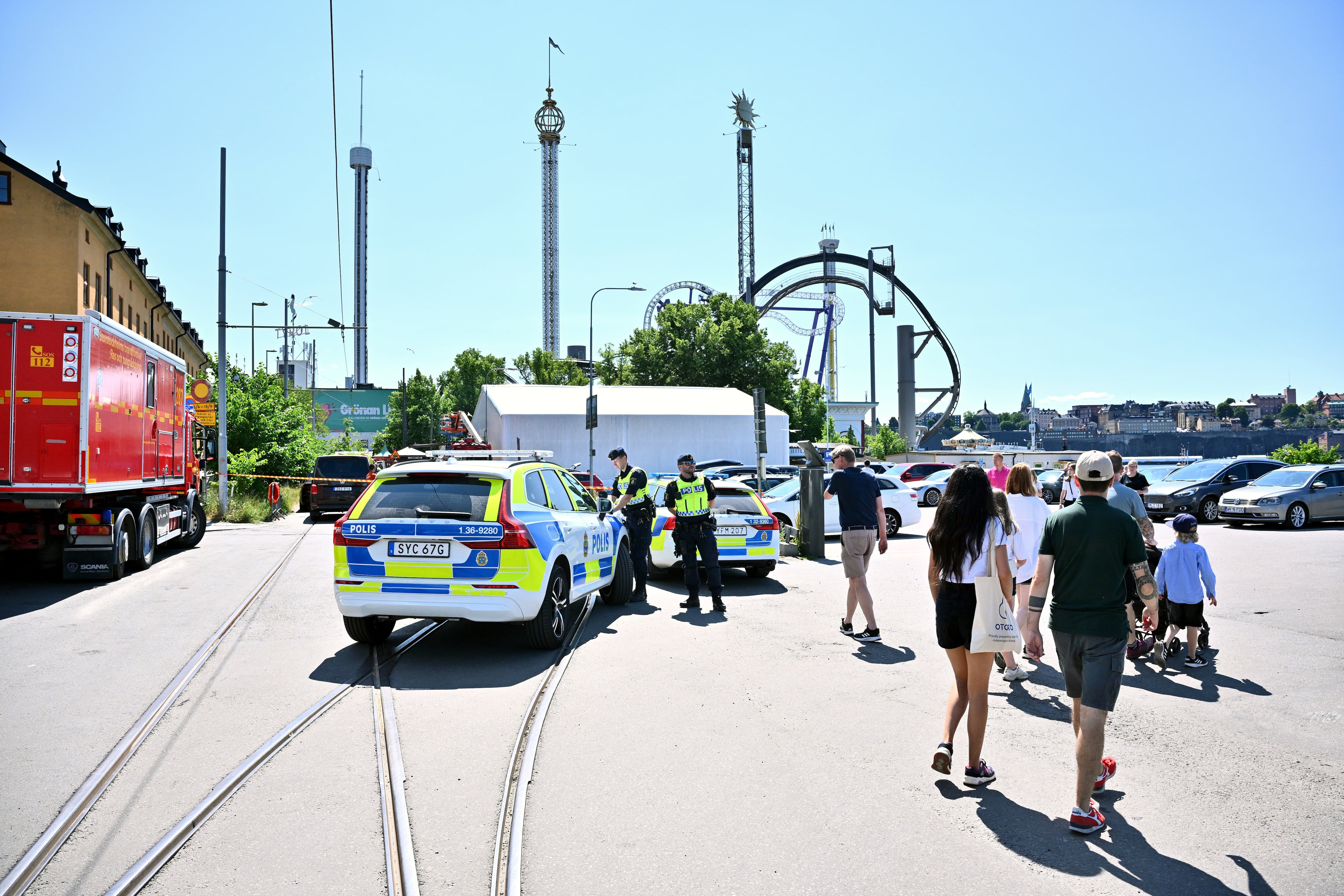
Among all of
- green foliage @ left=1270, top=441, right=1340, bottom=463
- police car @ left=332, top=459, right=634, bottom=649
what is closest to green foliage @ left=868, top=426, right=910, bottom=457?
green foliage @ left=1270, top=441, right=1340, bottom=463

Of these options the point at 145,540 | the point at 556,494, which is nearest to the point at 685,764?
the point at 556,494

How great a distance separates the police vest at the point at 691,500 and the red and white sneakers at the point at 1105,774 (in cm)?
639

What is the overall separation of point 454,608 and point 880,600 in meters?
5.67

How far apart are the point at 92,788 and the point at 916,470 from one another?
33791 mm

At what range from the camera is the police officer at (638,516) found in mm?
11094

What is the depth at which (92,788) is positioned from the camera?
182 inches

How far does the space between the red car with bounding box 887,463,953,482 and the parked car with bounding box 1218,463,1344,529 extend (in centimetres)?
1397

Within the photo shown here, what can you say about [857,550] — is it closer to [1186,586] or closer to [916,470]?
[1186,586]

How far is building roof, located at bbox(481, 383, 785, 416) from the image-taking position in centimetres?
3731

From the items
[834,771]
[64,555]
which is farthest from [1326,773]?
[64,555]

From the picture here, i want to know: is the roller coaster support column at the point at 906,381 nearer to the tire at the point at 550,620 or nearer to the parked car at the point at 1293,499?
the parked car at the point at 1293,499

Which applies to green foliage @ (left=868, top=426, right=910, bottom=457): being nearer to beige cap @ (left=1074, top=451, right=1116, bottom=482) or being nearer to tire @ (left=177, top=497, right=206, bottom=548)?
tire @ (left=177, top=497, right=206, bottom=548)

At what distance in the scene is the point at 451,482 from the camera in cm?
797

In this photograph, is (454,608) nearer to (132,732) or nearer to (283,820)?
(132,732)
